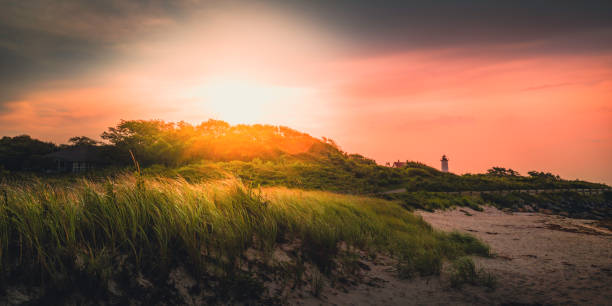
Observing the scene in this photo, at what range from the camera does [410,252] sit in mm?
5727

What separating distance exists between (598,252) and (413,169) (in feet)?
81.1

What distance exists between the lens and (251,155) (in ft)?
97.0

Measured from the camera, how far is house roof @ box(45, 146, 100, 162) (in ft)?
108

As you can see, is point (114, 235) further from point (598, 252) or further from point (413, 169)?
point (413, 169)

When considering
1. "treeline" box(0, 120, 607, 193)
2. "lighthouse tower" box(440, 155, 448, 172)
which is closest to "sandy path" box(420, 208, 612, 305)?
"treeline" box(0, 120, 607, 193)

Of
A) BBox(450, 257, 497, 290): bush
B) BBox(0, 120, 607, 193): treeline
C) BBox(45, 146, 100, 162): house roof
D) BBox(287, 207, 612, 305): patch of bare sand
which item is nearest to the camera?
BBox(287, 207, 612, 305): patch of bare sand

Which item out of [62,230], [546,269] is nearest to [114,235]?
[62,230]

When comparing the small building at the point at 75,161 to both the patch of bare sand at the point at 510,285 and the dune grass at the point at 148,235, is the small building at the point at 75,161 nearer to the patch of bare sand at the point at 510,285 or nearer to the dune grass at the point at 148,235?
the dune grass at the point at 148,235

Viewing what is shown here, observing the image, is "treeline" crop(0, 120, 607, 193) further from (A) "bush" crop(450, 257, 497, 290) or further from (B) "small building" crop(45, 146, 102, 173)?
(A) "bush" crop(450, 257, 497, 290)

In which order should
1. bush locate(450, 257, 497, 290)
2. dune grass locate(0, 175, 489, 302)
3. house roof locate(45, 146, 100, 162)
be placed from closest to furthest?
dune grass locate(0, 175, 489, 302) < bush locate(450, 257, 497, 290) < house roof locate(45, 146, 100, 162)

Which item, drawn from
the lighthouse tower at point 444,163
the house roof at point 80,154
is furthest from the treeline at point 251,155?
the lighthouse tower at point 444,163

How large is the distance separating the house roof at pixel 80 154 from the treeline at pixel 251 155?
70cm

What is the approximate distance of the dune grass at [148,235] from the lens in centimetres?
292

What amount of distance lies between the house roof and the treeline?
0.70m
